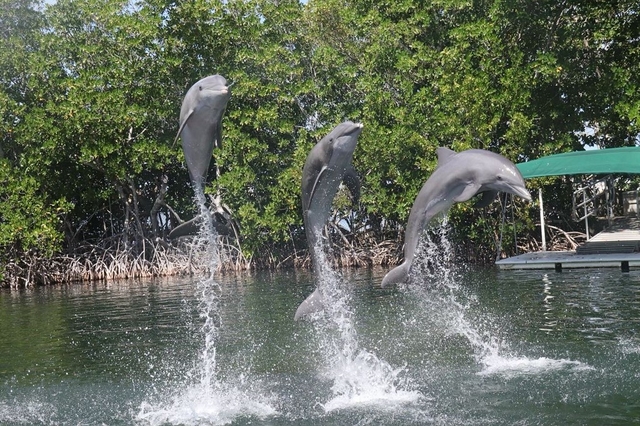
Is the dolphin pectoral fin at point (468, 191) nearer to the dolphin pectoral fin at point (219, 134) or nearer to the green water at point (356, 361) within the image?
the green water at point (356, 361)

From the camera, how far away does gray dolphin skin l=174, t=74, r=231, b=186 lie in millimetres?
7160

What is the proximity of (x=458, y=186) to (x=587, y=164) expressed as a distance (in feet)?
40.9

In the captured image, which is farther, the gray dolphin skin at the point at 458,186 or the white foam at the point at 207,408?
the gray dolphin skin at the point at 458,186

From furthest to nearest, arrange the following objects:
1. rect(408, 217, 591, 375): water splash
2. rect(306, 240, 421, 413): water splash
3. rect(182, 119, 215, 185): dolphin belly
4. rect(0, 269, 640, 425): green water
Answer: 1. rect(408, 217, 591, 375): water splash
2. rect(306, 240, 421, 413): water splash
3. rect(0, 269, 640, 425): green water
4. rect(182, 119, 215, 185): dolphin belly

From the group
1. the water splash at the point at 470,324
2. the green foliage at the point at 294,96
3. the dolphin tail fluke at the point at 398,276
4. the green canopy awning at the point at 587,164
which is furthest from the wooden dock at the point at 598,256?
the dolphin tail fluke at the point at 398,276

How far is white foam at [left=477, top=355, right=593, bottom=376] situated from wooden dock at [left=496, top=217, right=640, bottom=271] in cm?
1023

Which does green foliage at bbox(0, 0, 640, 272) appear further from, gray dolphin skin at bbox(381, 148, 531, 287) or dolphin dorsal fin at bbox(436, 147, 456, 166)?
gray dolphin skin at bbox(381, 148, 531, 287)

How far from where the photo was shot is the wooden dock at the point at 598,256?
19.6m

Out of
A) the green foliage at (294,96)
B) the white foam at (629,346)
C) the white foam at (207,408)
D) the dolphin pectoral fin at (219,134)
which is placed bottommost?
the white foam at (207,408)

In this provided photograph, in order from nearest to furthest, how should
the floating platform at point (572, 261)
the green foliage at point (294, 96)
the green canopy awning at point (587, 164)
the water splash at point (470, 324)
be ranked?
the water splash at point (470, 324), the floating platform at point (572, 261), the green canopy awning at point (587, 164), the green foliage at point (294, 96)

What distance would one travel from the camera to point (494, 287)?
17.7 metres

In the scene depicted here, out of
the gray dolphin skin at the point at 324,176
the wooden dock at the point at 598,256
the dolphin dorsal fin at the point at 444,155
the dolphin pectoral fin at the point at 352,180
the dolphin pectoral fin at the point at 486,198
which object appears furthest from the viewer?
the wooden dock at the point at 598,256

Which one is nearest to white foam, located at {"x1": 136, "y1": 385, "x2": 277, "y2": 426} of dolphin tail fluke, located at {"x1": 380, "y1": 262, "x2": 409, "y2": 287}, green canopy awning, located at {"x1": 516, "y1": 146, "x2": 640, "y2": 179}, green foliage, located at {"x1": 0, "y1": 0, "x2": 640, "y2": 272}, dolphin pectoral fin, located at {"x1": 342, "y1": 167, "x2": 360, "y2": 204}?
dolphin tail fluke, located at {"x1": 380, "y1": 262, "x2": 409, "y2": 287}

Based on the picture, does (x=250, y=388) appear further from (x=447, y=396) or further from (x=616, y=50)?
(x=616, y=50)
